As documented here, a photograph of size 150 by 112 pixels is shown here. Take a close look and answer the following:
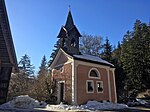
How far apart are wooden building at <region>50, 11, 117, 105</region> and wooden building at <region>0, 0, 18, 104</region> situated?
11559 mm

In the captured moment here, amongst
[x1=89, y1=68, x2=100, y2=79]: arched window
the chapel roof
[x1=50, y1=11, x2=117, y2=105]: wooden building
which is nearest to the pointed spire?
[x1=50, y1=11, x2=117, y2=105]: wooden building

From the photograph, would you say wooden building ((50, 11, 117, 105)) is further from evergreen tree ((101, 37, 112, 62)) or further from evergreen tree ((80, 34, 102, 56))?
evergreen tree ((80, 34, 102, 56))

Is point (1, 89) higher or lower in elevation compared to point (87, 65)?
→ lower

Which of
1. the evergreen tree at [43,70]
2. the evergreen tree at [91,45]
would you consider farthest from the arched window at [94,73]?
the evergreen tree at [91,45]

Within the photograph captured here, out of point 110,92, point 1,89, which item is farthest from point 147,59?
point 1,89

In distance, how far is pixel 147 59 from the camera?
34.1m

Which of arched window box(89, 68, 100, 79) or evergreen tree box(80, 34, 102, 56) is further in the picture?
evergreen tree box(80, 34, 102, 56)

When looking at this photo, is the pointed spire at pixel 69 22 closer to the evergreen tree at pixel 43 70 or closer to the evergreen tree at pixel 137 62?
the evergreen tree at pixel 43 70

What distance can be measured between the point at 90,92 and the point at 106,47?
19.1 meters

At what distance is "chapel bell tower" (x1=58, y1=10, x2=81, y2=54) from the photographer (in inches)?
906

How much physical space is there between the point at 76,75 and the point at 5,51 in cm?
1362

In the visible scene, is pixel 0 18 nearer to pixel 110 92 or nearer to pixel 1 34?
pixel 1 34

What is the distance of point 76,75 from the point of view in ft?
65.5

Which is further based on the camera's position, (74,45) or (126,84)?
(126,84)
